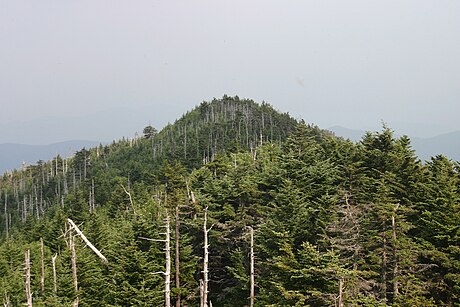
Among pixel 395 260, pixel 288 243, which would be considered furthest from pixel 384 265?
pixel 288 243

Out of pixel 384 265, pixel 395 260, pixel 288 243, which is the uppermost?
pixel 288 243

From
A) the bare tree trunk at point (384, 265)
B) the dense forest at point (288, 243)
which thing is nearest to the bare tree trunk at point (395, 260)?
the dense forest at point (288, 243)

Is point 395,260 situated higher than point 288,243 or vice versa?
point 288,243

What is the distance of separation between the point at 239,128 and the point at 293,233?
77.6 metres

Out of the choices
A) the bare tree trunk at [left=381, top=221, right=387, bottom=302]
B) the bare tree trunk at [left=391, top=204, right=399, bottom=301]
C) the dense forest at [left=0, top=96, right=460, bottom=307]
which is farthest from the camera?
the dense forest at [left=0, top=96, right=460, bottom=307]

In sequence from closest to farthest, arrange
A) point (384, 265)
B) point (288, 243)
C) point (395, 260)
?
point (395, 260) < point (384, 265) < point (288, 243)

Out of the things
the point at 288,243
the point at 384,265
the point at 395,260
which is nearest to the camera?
the point at 395,260

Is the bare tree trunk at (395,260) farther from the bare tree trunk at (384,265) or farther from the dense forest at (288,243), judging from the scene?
the bare tree trunk at (384,265)

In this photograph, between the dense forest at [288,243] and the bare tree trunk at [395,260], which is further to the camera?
the dense forest at [288,243]

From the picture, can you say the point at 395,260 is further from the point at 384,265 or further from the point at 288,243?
the point at 288,243

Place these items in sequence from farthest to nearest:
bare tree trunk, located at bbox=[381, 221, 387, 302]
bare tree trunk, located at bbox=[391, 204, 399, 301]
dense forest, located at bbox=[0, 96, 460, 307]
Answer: dense forest, located at bbox=[0, 96, 460, 307] → bare tree trunk, located at bbox=[381, 221, 387, 302] → bare tree trunk, located at bbox=[391, 204, 399, 301]

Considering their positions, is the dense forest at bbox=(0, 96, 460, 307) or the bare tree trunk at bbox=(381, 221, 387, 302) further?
the dense forest at bbox=(0, 96, 460, 307)

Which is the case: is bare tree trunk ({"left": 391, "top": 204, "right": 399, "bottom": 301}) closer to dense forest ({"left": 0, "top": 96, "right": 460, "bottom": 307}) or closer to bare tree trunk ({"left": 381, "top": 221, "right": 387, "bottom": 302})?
dense forest ({"left": 0, "top": 96, "right": 460, "bottom": 307})

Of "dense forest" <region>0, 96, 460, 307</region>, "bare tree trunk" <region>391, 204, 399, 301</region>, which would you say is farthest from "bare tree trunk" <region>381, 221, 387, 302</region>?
"bare tree trunk" <region>391, 204, 399, 301</region>
